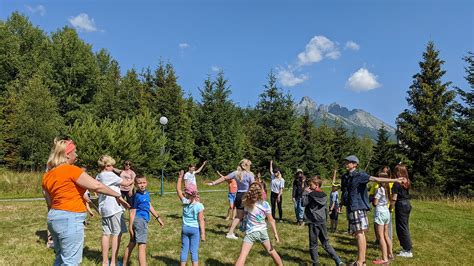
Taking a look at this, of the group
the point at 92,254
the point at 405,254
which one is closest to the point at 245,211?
the point at 92,254

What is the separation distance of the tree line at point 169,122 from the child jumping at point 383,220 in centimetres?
1461

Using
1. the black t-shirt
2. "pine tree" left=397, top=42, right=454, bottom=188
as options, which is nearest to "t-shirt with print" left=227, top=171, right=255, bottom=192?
the black t-shirt

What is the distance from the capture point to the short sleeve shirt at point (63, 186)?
4.06 m

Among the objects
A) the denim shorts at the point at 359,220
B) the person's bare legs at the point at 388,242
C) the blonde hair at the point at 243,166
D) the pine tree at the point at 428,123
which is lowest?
the person's bare legs at the point at 388,242

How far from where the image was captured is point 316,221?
715 cm

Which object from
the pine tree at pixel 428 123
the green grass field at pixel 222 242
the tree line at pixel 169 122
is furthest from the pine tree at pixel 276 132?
the green grass field at pixel 222 242

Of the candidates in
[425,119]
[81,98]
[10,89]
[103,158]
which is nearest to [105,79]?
[81,98]

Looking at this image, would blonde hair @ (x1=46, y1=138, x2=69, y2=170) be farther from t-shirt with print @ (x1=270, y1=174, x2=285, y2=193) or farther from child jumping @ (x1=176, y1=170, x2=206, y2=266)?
t-shirt with print @ (x1=270, y1=174, x2=285, y2=193)

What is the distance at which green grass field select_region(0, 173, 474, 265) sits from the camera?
754 cm

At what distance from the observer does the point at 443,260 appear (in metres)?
8.26

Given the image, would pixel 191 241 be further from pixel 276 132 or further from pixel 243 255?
pixel 276 132

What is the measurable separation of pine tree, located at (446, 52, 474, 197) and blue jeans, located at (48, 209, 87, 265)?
24639 millimetres

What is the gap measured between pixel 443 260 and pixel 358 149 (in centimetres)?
5238

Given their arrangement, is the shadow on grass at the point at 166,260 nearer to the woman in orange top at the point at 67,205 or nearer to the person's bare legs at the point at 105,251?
the person's bare legs at the point at 105,251
